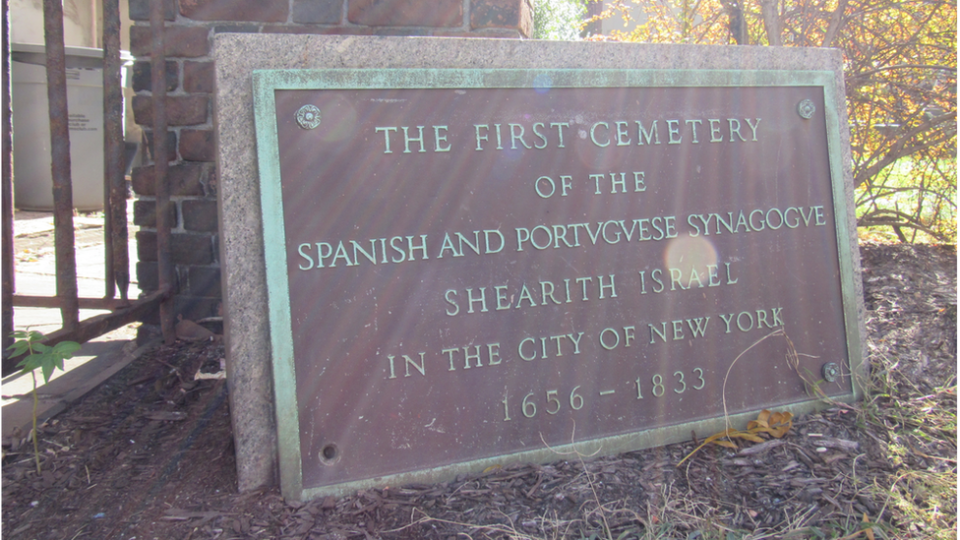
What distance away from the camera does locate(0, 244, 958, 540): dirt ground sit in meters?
1.67

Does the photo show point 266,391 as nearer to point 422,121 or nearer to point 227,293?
point 227,293

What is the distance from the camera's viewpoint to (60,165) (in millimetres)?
2260

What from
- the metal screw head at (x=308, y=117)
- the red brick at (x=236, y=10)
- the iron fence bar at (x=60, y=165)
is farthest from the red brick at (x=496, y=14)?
the iron fence bar at (x=60, y=165)

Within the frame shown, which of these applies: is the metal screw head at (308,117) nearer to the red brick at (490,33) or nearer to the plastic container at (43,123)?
the red brick at (490,33)

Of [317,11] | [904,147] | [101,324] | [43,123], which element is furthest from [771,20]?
[43,123]

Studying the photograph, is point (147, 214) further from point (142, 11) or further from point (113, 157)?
point (142, 11)

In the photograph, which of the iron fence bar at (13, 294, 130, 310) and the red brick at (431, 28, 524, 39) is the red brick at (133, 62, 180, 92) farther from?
the red brick at (431, 28, 524, 39)

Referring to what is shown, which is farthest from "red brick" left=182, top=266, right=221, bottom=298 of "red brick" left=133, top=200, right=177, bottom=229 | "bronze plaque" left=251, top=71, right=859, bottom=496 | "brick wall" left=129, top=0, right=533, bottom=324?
"bronze plaque" left=251, top=71, right=859, bottom=496

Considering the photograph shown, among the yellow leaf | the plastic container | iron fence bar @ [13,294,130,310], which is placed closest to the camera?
the yellow leaf

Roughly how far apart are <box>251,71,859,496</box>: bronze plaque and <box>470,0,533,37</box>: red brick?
2.43 feet

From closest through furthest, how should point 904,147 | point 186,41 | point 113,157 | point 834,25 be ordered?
point 113,157, point 186,41, point 834,25, point 904,147

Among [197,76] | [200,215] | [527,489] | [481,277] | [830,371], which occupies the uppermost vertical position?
[197,76]

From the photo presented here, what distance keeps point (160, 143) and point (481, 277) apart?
5.14 feet

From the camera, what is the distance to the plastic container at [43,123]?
20.9ft
